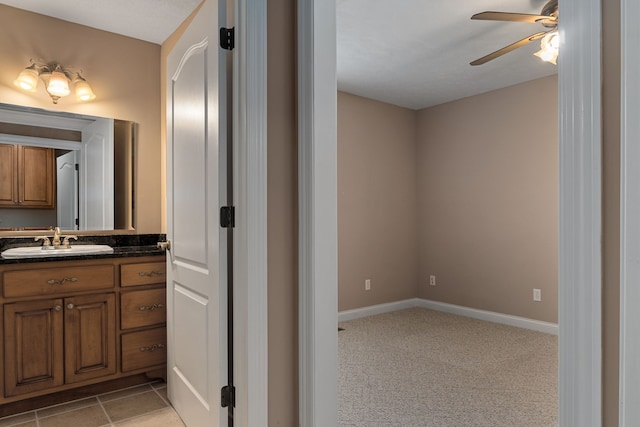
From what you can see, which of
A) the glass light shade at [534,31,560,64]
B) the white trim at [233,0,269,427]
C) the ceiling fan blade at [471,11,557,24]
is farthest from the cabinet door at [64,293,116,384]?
the glass light shade at [534,31,560,64]

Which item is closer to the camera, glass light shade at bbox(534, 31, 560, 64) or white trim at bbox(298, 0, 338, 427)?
white trim at bbox(298, 0, 338, 427)

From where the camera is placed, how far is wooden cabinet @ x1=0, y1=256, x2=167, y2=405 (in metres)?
2.22

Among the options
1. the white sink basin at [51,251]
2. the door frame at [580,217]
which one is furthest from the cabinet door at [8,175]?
the door frame at [580,217]

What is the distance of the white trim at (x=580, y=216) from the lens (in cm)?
80

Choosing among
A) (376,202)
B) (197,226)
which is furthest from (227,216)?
(376,202)

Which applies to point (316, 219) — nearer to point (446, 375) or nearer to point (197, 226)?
point (197, 226)

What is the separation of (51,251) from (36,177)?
1.98ft

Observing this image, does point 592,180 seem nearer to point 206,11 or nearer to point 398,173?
point 206,11

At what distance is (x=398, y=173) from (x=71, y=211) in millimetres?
3577

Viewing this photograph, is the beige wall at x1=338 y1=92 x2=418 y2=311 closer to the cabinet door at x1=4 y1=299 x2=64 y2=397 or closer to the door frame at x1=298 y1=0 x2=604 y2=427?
the cabinet door at x1=4 y1=299 x2=64 y2=397

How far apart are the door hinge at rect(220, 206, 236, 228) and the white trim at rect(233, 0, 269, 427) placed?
8cm

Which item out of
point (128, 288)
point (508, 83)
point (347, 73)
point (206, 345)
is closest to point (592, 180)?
point (206, 345)

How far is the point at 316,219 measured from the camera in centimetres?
161

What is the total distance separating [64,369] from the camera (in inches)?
92.9
